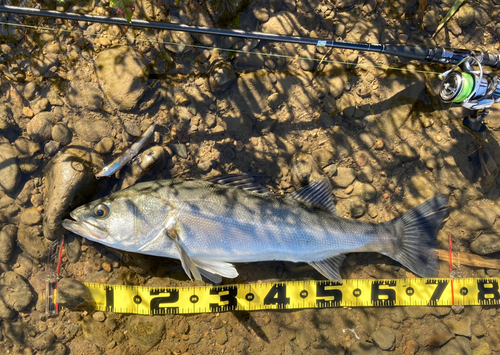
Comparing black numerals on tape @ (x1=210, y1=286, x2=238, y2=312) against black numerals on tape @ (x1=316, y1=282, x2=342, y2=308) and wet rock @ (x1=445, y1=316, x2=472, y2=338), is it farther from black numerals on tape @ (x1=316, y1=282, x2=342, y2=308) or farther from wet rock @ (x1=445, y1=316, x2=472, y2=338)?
wet rock @ (x1=445, y1=316, x2=472, y2=338)

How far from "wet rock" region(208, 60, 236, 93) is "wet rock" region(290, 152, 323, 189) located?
1.45 m

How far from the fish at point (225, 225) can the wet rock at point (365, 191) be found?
0.53 meters

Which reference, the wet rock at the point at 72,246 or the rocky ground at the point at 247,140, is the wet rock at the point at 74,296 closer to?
the rocky ground at the point at 247,140

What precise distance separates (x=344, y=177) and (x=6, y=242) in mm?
4755

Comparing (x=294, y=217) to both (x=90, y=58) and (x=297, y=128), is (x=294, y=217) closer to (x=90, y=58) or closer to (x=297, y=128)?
(x=297, y=128)

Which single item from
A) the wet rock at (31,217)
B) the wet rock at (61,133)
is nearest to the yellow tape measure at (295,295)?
the wet rock at (31,217)

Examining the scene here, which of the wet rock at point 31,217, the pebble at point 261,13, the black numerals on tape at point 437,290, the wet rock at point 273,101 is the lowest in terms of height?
the black numerals on tape at point 437,290

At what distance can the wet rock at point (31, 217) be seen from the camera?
4.25m

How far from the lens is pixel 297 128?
4.44 meters

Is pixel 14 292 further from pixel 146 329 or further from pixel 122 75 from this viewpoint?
pixel 122 75

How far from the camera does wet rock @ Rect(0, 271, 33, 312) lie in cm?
424

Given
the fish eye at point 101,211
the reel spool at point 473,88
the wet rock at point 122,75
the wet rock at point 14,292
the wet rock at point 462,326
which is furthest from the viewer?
the wet rock at point 462,326

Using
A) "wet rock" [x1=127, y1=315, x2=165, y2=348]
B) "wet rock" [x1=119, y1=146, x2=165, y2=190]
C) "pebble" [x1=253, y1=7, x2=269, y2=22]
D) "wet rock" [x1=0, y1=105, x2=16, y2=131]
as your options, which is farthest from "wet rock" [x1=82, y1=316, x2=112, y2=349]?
"pebble" [x1=253, y1=7, x2=269, y2=22]

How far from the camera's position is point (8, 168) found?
416 cm
